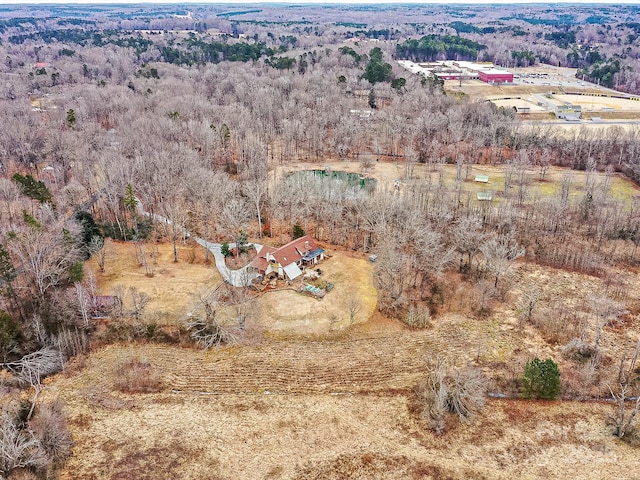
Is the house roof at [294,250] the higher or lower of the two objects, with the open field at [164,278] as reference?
higher

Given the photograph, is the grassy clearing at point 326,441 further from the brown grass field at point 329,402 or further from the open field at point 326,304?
the open field at point 326,304

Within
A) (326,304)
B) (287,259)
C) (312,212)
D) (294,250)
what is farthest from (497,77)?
(326,304)

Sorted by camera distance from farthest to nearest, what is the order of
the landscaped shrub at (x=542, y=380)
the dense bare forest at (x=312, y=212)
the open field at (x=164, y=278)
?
Result: the open field at (x=164, y=278)
the dense bare forest at (x=312, y=212)
the landscaped shrub at (x=542, y=380)

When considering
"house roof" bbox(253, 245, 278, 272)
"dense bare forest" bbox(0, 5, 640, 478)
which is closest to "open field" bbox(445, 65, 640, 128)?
"dense bare forest" bbox(0, 5, 640, 478)

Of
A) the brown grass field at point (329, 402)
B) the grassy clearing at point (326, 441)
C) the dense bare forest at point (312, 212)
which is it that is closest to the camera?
the grassy clearing at point (326, 441)

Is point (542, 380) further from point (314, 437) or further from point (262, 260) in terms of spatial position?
point (262, 260)

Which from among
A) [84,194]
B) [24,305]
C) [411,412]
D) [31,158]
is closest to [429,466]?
[411,412]

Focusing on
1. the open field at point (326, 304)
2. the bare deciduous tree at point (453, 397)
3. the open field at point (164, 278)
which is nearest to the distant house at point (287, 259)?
the open field at point (326, 304)
